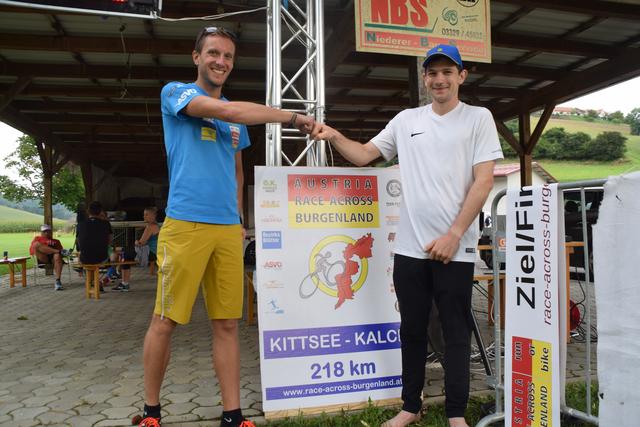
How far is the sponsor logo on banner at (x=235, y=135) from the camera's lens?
247cm

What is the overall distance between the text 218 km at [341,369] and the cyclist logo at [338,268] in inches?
12.9

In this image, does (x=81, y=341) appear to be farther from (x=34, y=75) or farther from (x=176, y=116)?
(x=34, y=75)

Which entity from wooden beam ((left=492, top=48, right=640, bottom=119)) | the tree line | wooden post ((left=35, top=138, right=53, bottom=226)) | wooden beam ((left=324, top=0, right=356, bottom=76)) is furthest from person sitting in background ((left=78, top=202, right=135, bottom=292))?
the tree line

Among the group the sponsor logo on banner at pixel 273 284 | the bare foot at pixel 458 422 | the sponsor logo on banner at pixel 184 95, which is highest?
the sponsor logo on banner at pixel 184 95

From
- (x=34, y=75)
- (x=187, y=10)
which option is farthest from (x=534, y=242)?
(x=34, y=75)

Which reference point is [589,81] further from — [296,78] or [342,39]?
[296,78]

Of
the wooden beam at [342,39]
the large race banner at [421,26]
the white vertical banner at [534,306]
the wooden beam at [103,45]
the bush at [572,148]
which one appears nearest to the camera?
the white vertical banner at [534,306]

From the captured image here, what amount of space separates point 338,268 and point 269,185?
0.62 meters

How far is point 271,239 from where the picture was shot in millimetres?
2742

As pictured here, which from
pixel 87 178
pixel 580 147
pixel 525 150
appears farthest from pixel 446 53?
pixel 580 147

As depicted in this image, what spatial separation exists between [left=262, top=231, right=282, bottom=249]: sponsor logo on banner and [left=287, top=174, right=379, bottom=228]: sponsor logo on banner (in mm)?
97

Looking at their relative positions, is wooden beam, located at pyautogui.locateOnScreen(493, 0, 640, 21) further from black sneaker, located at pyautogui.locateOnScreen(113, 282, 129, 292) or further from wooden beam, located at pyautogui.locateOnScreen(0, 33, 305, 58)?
black sneaker, located at pyautogui.locateOnScreen(113, 282, 129, 292)

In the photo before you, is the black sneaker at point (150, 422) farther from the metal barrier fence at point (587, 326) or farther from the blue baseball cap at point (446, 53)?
the blue baseball cap at point (446, 53)

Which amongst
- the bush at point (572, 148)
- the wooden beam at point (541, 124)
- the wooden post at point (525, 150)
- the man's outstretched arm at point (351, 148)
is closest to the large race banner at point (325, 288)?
the man's outstretched arm at point (351, 148)
